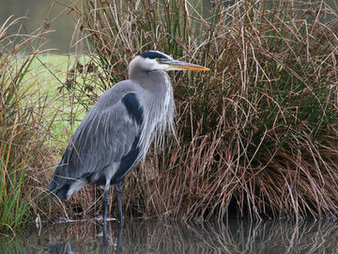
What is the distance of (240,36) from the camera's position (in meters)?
5.32

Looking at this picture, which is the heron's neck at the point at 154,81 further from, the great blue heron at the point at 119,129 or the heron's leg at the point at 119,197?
the heron's leg at the point at 119,197

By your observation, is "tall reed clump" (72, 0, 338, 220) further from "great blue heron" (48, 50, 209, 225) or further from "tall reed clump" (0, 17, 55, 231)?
"tall reed clump" (0, 17, 55, 231)

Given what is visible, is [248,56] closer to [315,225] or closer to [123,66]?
[123,66]

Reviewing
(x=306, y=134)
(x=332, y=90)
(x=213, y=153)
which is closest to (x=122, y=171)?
(x=213, y=153)

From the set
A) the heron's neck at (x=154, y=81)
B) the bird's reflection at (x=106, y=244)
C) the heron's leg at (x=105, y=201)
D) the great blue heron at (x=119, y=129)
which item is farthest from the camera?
the heron's neck at (x=154, y=81)

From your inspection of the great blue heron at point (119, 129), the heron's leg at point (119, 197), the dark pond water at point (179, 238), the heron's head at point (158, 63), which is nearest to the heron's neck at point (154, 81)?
the great blue heron at point (119, 129)

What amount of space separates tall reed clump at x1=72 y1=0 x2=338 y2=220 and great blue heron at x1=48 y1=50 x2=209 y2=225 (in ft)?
0.66

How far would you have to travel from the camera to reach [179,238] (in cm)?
486

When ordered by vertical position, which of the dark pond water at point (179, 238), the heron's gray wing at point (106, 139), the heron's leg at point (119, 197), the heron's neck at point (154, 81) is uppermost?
the heron's neck at point (154, 81)

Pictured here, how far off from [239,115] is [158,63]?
804 mm

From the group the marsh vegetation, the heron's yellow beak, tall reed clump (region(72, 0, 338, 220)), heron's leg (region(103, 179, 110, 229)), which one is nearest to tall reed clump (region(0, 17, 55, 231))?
the marsh vegetation

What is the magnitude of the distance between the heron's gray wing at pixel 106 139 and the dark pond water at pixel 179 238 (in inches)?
18.7

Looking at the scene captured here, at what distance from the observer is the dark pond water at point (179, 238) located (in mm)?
4566


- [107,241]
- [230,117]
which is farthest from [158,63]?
[107,241]
